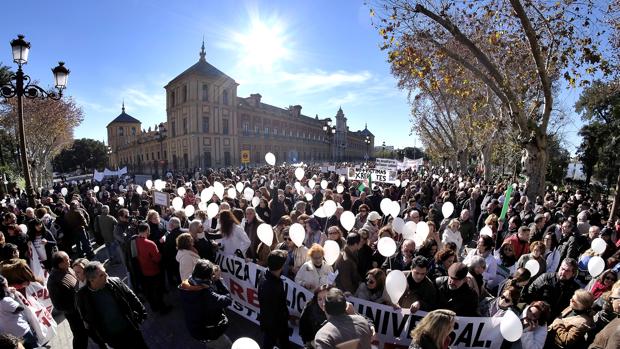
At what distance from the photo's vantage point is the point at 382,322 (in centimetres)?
365


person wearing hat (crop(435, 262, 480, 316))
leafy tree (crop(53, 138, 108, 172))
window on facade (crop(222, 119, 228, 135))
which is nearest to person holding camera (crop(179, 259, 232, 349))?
person wearing hat (crop(435, 262, 480, 316))

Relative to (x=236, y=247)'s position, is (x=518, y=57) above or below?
above

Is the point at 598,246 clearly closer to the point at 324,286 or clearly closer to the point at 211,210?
the point at 324,286

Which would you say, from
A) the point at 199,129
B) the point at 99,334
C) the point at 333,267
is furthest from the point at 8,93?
the point at 199,129

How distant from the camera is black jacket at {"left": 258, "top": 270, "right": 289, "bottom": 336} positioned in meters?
3.46

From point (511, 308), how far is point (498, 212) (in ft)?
20.5

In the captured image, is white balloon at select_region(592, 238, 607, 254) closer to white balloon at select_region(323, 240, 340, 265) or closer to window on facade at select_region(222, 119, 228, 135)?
white balloon at select_region(323, 240, 340, 265)

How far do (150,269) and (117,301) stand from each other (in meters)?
1.88

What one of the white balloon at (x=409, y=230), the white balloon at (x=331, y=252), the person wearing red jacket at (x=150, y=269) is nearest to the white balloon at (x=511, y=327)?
the white balloon at (x=331, y=252)

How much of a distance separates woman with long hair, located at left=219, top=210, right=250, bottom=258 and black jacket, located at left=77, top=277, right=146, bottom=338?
1.92 m

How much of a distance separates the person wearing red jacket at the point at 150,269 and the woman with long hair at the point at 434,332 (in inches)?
160

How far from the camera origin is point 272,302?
347 centimetres

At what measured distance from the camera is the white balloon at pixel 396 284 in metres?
3.35

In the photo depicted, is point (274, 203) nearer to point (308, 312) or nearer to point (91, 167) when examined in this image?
point (308, 312)
